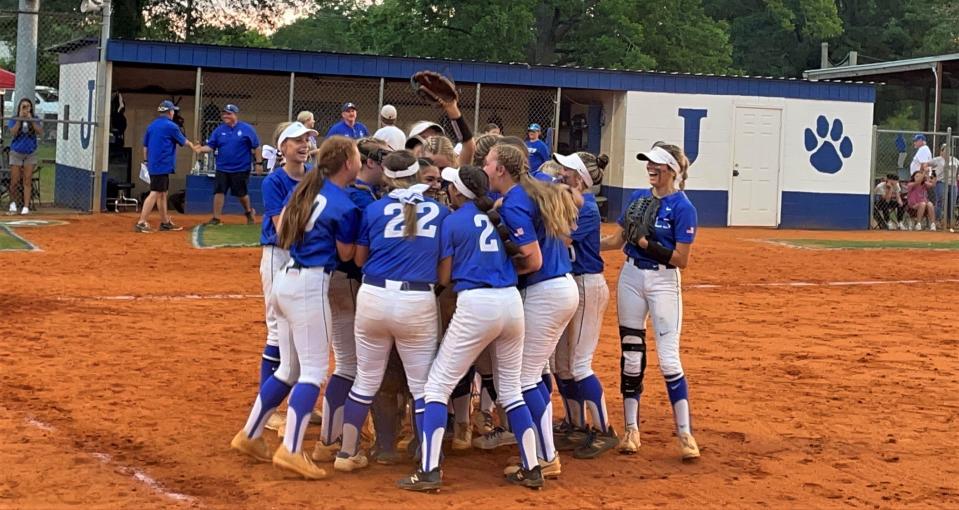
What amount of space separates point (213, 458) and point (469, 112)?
20604 millimetres


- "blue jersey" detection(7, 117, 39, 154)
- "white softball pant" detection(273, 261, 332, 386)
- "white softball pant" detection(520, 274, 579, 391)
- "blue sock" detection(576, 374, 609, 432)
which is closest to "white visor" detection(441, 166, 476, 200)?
"white softball pant" detection(520, 274, 579, 391)

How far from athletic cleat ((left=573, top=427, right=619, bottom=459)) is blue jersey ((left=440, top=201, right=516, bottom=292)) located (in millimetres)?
1441

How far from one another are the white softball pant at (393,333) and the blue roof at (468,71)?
16902 millimetres

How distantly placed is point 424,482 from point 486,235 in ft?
4.42

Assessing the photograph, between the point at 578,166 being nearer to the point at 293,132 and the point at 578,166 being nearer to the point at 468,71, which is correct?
the point at 293,132

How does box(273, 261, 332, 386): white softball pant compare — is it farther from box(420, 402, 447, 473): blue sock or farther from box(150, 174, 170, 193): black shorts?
box(150, 174, 170, 193): black shorts

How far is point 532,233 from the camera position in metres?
6.49

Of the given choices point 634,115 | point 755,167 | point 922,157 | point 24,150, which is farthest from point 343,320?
point 922,157

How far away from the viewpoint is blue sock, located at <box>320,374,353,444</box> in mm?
6875

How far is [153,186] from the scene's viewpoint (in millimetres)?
18906

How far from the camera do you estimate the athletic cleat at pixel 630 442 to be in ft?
24.3

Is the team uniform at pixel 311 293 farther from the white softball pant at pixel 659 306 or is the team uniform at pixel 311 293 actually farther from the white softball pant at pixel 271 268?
the white softball pant at pixel 659 306

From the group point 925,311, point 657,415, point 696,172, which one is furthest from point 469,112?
point 657,415

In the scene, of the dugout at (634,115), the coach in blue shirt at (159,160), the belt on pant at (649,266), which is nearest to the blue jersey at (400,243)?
the belt on pant at (649,266)
